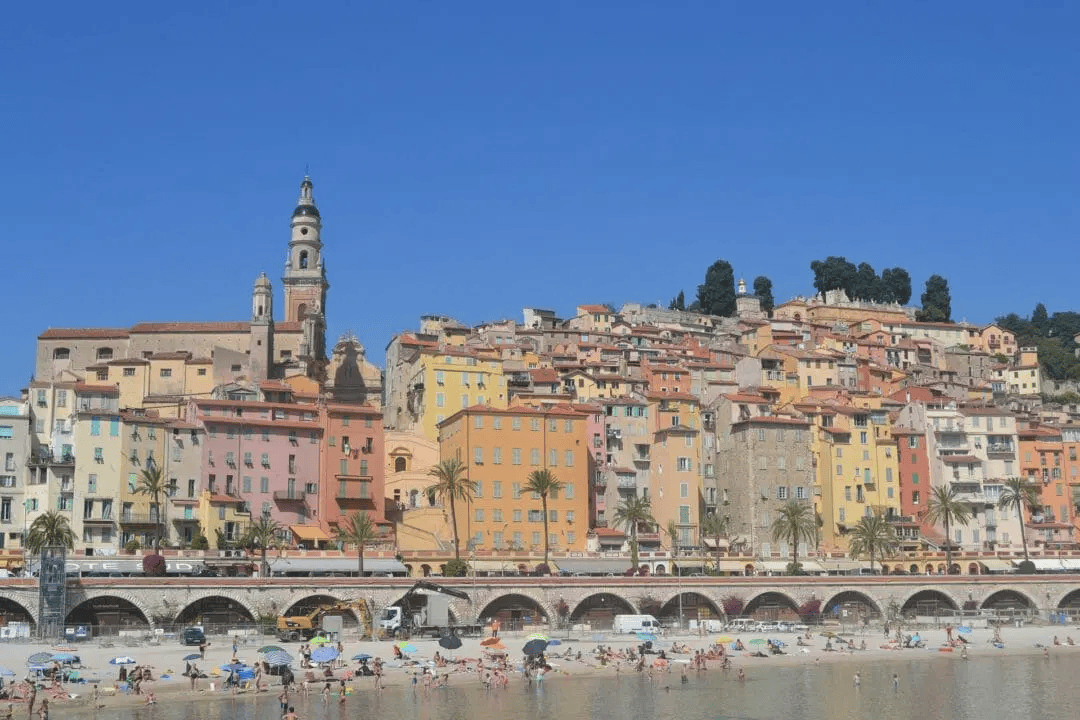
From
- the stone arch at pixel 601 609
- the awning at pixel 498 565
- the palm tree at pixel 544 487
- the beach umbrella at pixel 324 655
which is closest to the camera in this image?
the beach umbrella at pixel 324 655

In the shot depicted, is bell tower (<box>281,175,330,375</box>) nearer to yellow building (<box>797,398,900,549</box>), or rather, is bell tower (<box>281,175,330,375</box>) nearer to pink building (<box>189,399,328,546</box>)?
pink building (<box>189,399,328,546</box>)

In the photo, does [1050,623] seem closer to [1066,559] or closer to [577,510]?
[1066,559]

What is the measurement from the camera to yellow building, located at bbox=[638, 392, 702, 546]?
10062 centimetres

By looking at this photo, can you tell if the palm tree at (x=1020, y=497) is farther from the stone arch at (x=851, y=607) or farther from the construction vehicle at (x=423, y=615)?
the construction vehicle at (x=423, y=615)

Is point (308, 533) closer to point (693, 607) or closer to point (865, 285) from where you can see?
point (693, 607)

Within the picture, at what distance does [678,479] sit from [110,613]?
45.1 metres

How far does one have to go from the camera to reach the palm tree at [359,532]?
80.8 metres

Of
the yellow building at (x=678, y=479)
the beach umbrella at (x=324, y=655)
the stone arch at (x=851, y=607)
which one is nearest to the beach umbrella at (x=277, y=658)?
the beach umbrella at (x=324, y=655)

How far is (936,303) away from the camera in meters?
191

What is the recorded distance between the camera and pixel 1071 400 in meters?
154

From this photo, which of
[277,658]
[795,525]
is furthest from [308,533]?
[795,525]

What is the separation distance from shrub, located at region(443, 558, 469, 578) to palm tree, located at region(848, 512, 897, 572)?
29.6m

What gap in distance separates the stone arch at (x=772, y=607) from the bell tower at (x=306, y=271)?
5677cm

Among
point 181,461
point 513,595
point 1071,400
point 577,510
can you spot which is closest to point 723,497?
point 577,510
